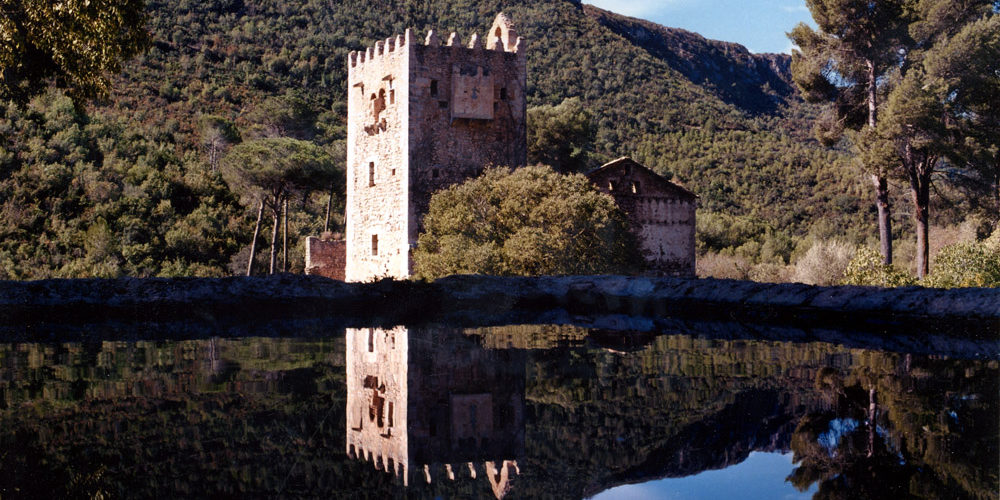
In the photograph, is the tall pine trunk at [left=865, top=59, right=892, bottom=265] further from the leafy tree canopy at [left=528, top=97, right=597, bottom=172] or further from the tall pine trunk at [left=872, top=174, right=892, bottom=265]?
the leafy tree canopy at [left=528, top=97, right=597, bottom=172]

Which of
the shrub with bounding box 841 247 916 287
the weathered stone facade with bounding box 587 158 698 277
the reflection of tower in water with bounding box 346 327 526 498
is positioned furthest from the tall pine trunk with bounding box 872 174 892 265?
the reflection of tower in water with bounding box 346 327 526 498

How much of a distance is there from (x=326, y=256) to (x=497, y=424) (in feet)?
87.1

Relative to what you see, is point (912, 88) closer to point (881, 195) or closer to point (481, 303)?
point (881, 195)

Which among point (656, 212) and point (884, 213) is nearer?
point (884, 213)

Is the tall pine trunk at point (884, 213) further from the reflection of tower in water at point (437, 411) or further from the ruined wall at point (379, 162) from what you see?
the reflection of tower in water at point (437, 411)

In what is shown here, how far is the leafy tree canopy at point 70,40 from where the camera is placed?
865 cm

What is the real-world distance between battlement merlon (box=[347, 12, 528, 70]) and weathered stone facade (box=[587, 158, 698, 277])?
204 inches

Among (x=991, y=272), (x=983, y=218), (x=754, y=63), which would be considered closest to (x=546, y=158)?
(x=983, y=218)

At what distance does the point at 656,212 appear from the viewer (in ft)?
94.2

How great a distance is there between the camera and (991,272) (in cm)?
1473

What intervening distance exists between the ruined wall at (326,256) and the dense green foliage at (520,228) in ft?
23.8

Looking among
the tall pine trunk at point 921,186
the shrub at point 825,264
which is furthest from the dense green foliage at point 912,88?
the shrub at point 825,264

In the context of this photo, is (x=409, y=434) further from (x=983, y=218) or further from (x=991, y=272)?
(x=983, y=218)

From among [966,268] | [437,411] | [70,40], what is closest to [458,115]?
[966,268]
